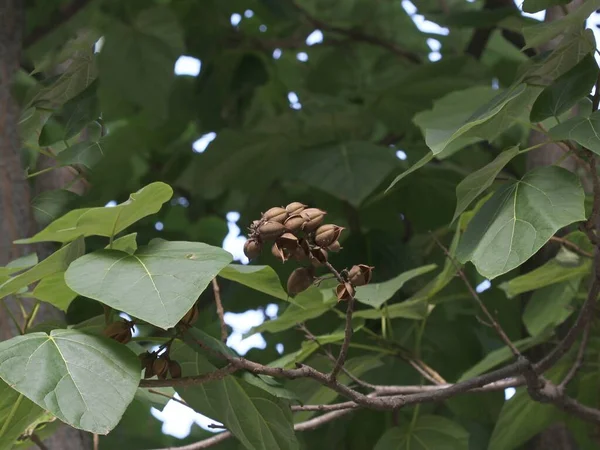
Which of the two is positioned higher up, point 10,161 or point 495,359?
point 10,161

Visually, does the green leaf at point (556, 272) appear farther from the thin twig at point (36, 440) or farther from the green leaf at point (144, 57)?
the green leaf at point (144, 57)

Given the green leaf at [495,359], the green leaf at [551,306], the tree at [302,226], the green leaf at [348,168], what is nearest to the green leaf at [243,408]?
the tree at [302,226]

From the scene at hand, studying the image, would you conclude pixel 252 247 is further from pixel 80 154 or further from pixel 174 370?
pixel 80 154

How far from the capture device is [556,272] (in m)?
1.10

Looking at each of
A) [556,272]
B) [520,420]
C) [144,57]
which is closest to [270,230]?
[556,272]

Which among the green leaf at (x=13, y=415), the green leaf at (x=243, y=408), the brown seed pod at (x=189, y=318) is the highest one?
Answer: the brown seed pod at (x=189, y=318)

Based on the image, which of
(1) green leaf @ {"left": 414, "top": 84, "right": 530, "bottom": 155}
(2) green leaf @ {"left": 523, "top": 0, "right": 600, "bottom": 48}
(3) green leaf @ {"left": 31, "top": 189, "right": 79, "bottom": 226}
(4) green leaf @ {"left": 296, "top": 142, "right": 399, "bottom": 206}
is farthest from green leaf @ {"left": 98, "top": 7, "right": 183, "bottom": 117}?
(2) green leaf @ {"left": 523, "top": 0, "right": 600, "bottom": 48}

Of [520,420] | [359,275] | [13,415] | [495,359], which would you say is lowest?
[520,420]

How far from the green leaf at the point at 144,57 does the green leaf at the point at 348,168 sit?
0.41 m

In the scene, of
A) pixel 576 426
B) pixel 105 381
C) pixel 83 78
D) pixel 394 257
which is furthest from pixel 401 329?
pixel 105 381

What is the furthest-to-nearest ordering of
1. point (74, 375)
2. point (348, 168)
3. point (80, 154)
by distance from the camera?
point (348, 168)
point (80, 154)
point (74, 375)

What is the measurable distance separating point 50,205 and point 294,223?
1.19 feet

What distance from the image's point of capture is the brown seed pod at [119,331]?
0.76m

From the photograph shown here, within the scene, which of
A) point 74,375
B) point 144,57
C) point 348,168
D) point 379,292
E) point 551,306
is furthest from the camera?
point 144,57
